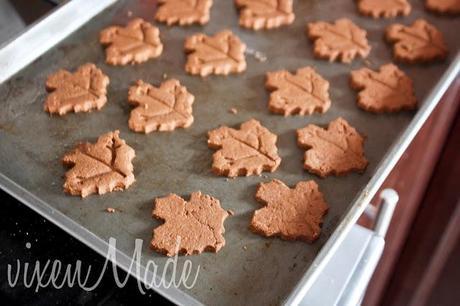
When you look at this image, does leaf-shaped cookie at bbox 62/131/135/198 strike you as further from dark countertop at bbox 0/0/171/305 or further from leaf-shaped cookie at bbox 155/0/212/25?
leaf-shaped cookie at bbox 155/0/212/25

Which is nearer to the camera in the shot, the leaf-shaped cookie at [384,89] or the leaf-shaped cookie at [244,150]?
the leaf-shaped cookie at [244,150]

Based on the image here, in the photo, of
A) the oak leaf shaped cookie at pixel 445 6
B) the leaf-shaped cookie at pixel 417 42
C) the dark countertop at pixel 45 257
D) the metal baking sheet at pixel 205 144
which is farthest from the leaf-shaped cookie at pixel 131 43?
the oak leaf shaped cookie at pixel 445 6

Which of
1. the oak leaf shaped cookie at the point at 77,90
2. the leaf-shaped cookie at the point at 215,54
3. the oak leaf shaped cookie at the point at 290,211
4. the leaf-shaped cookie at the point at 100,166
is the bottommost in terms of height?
the oak leaf shaped cookie at the point at 290,211

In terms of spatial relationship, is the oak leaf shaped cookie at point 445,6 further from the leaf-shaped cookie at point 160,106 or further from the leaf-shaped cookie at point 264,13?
the leaf-shaped cookie at point 160,106

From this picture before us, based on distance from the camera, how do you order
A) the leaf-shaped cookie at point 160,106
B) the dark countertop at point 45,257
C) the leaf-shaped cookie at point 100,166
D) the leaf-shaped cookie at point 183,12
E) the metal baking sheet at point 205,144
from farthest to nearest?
the leaf-shaped cookie at point 183,12 → the leaf-shaped cookie at point 160,106 → the leaf-shaped cookie at point 100,166 → the metal baking sheet at point 205,144 → the dark countertop at point 45,257

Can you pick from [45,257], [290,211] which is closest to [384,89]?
[290,211]

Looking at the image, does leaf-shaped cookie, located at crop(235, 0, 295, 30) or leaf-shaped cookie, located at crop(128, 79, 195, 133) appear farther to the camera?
leaf-shaped cookie, located at crop(235, 0, 295, 30)

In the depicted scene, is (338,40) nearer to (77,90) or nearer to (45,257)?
(77,90)

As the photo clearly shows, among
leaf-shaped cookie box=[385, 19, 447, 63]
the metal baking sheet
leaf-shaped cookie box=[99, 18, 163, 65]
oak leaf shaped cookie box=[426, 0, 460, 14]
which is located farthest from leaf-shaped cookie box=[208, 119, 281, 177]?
oak leaf shaped cookie box=[426, 0, 460, 14]
